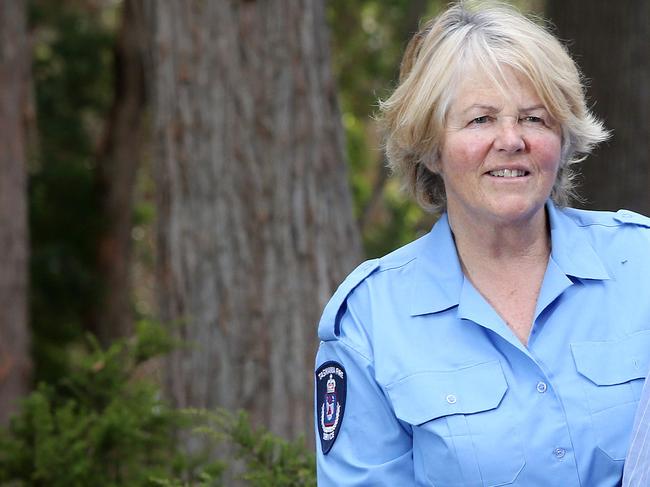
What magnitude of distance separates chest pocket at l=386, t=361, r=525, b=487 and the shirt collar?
186 mm

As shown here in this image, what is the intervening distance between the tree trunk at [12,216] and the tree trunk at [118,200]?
10.9 feet

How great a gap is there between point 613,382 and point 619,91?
509 centimetres

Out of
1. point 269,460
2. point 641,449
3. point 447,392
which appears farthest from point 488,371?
point 269,460

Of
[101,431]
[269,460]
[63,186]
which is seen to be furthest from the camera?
[63,186]

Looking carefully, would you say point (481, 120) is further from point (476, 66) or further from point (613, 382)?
point (613, 382)

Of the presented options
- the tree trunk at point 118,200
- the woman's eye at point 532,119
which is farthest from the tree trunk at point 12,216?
the woman's eye at point 532,119

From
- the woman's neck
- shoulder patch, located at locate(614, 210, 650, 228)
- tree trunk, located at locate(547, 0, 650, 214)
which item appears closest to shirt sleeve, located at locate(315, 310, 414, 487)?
the woman's neck

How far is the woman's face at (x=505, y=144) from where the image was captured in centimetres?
272

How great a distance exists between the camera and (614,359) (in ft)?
8.71

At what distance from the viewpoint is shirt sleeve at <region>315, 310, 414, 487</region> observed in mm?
2689

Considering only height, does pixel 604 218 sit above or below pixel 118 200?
above

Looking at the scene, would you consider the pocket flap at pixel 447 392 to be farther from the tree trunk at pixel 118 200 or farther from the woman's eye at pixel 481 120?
the tree trunk at pixel 118 200

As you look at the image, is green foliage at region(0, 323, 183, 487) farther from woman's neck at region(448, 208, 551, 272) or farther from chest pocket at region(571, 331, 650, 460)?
chest pocket at region(571, 331, 650, 460)

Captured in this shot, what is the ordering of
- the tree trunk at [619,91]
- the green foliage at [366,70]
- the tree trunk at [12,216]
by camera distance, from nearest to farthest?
the tree trunk at [619,91] → the tree trunk at [12,216] → the green foliage at [366,70]
